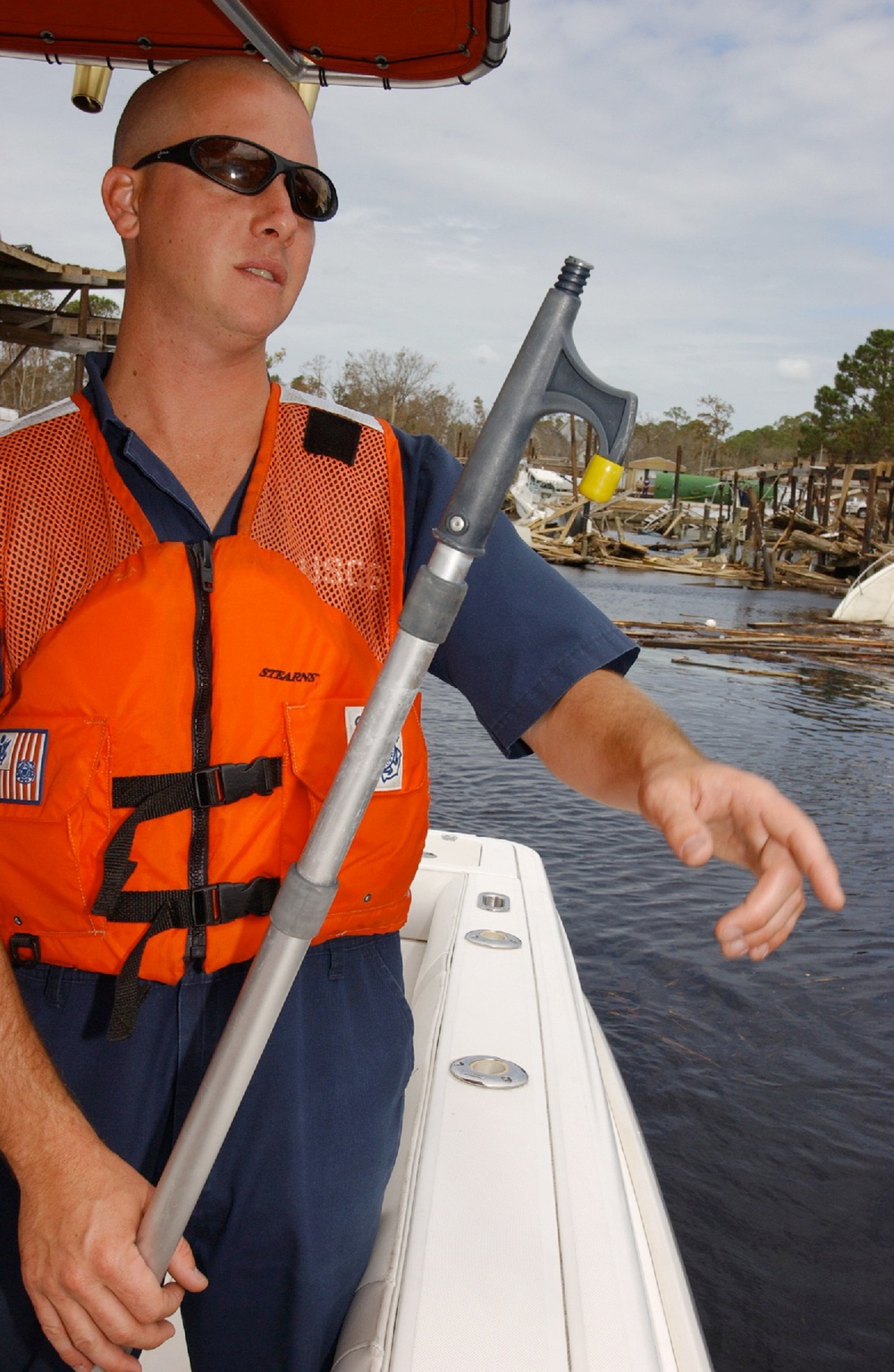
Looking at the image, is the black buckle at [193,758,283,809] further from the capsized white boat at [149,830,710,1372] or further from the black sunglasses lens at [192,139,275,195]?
the black sunglasses lens at [192,139,275,195]

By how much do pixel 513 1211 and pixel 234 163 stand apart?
1690mm

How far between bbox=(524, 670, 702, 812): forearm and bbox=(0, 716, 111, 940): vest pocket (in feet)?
2.27

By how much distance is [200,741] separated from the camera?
1.65 metres

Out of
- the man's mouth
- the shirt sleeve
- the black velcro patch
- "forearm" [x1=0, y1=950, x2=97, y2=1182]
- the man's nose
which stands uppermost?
the man's nose

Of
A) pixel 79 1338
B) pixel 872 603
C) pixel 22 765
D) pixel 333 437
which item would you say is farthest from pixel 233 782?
pixel 872 603

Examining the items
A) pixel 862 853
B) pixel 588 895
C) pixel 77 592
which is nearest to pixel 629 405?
pixel 77 592

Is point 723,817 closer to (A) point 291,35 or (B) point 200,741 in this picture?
(B) point 200,741

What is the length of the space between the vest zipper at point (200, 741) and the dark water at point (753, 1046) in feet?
8.72

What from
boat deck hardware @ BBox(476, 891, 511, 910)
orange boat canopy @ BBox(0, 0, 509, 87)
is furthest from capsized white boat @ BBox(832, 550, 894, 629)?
orange boat canopy @ BBox(0, 0, 509, 87)

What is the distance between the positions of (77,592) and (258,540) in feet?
0.94

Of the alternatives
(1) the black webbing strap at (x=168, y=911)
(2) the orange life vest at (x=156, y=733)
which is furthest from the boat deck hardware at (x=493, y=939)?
(1) the black webbing strap at (x=168, y=911)

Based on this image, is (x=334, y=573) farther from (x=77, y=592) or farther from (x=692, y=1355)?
(x=692, y=1355)

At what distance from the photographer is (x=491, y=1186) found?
1668 millimetres

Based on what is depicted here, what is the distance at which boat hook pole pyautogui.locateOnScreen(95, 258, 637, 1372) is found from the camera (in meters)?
1.08
